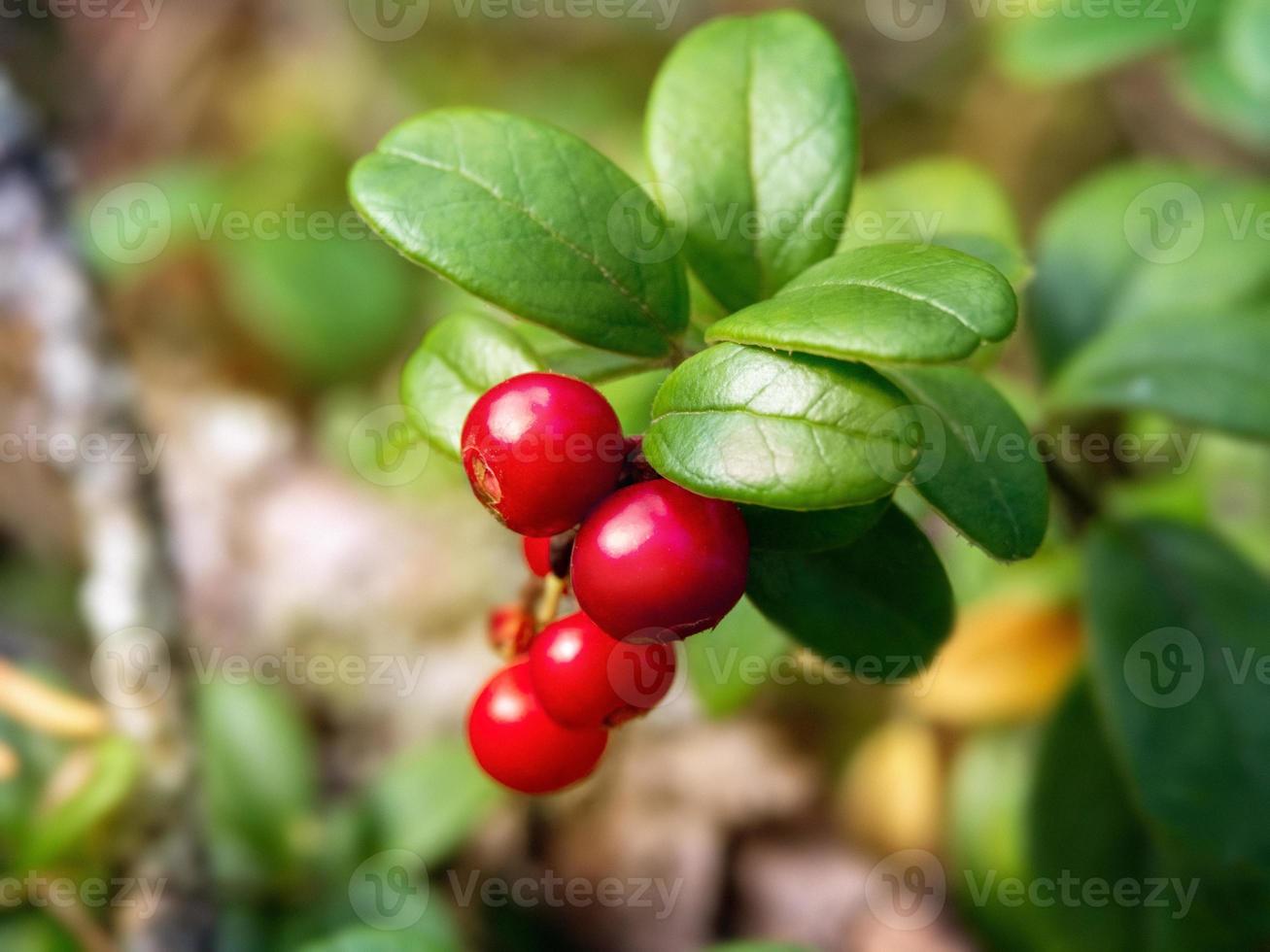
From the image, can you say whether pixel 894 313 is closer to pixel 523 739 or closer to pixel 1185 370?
pixel 523 739

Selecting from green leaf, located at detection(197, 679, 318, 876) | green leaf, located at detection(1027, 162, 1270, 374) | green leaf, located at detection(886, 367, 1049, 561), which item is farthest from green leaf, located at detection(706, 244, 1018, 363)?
green leaf, located at detection(197, 679, 318, 876)

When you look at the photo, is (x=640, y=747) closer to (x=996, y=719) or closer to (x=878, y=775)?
(x=878, y=775)

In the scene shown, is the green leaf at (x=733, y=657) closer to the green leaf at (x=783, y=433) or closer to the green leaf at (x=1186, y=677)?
the green leaf at (x=1186, y=677)

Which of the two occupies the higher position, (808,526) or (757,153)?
(757,153)

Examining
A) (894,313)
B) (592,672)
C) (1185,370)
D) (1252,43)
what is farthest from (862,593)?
(1252,43)

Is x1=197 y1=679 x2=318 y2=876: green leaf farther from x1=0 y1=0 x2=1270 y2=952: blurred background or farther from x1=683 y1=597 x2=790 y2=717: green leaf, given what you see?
x1=683 y1=597 x2=790 y2=717: green leaf

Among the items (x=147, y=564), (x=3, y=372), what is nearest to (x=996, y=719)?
(x=147, y=564)

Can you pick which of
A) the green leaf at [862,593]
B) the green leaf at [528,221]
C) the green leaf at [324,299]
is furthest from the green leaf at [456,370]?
the green leaf at [324,299]
